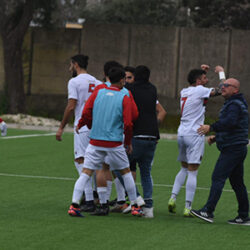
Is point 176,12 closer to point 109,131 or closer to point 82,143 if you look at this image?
point 82,143

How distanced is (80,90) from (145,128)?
1.17 metres

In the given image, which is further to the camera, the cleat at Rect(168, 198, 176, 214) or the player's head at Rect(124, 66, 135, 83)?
the player's head at Rect(124, 66, 135, 83)

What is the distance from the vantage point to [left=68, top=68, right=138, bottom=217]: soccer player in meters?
9.67

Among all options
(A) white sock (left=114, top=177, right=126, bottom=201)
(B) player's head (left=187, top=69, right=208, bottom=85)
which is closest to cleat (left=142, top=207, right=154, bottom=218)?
(A) white sock (left=114, top=177, right=126, bottom=201)

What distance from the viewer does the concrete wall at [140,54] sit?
30.0 meters

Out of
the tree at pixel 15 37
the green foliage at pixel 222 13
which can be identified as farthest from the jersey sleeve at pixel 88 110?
the green foliage at pixel 222 13

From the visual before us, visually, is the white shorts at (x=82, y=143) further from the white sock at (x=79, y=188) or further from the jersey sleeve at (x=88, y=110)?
the white sock at (x=79, y=188)

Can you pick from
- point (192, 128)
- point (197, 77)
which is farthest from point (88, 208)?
point (197, 77)

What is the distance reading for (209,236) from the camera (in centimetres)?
889

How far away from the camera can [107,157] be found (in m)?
9.77

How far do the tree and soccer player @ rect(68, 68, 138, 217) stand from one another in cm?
1960

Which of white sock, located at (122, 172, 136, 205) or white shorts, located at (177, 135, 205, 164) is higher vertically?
white shorts, located at (177, 135, 205, 164)

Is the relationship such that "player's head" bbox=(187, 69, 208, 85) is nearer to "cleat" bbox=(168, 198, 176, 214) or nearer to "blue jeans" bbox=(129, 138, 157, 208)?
"blue jeans" bbox=(129, 138, 157, 208)

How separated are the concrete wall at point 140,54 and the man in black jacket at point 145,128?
769 inches
